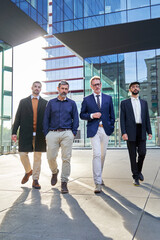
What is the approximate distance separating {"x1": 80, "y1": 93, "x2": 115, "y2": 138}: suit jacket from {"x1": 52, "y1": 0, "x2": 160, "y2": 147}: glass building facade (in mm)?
15166

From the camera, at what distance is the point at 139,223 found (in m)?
2.98

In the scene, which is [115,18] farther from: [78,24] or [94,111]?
[94,111]

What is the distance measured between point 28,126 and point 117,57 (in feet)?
62.7

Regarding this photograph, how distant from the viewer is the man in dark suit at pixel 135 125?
5361mm

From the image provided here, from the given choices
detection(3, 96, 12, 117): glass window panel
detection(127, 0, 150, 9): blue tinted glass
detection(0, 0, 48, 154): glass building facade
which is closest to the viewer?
detection(0, 0, 48, 154): glass building facade

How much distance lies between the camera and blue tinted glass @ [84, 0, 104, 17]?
20156 millimetres

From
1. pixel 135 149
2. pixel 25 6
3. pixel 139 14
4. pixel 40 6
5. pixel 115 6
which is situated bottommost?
pixel 135 149

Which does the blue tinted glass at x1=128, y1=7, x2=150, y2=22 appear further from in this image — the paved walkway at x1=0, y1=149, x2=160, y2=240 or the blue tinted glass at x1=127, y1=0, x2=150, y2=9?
the paved walkway at x1=0, y1=149, x2=160, y2=240

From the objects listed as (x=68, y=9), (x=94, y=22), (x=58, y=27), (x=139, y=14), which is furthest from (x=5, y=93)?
(x=139, y=14)

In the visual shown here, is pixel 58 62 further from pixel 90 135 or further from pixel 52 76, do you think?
pixel 90 135

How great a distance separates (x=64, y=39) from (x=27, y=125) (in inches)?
678

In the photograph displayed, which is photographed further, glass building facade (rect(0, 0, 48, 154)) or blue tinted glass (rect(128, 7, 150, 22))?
blue tinted glass (rect(128, 7, 150, 22))

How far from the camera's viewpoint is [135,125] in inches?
213

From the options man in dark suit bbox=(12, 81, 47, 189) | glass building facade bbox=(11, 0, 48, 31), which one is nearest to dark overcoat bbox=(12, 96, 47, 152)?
man in dark suit bbox=(12, 81, 47, 189)
